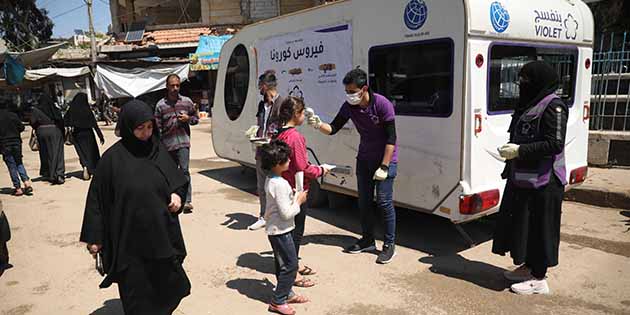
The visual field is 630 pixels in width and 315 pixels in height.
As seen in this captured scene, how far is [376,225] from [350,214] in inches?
25.1

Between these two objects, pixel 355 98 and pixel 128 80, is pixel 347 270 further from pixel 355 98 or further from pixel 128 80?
pixel 128 80

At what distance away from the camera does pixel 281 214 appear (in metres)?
3.19

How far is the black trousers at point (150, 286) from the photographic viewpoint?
266cm

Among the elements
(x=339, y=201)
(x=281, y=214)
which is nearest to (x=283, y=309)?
(x=281, y=214)

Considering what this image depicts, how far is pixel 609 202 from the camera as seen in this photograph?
5.93 meters

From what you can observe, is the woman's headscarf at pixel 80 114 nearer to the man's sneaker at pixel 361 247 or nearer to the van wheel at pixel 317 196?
the van wheel at pixel 317 196

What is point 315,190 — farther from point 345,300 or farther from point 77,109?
point 77,109

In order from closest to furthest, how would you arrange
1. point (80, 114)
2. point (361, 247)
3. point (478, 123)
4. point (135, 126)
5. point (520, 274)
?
point (135, 126) < point (520, 274) < point (478, 123) < point (361, 247) < point (80, 114)

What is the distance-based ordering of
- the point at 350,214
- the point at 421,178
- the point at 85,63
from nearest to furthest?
the point at 421,178 < the point at 350,214 < the point at 85,63

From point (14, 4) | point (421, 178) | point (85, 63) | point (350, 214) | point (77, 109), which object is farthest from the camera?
point (14, 4)

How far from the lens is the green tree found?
117 feet

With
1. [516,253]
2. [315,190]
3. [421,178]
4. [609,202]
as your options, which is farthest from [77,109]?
[609,202]

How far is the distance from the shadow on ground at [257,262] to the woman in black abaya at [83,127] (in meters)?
5.72

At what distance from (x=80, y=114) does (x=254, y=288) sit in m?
6.52
